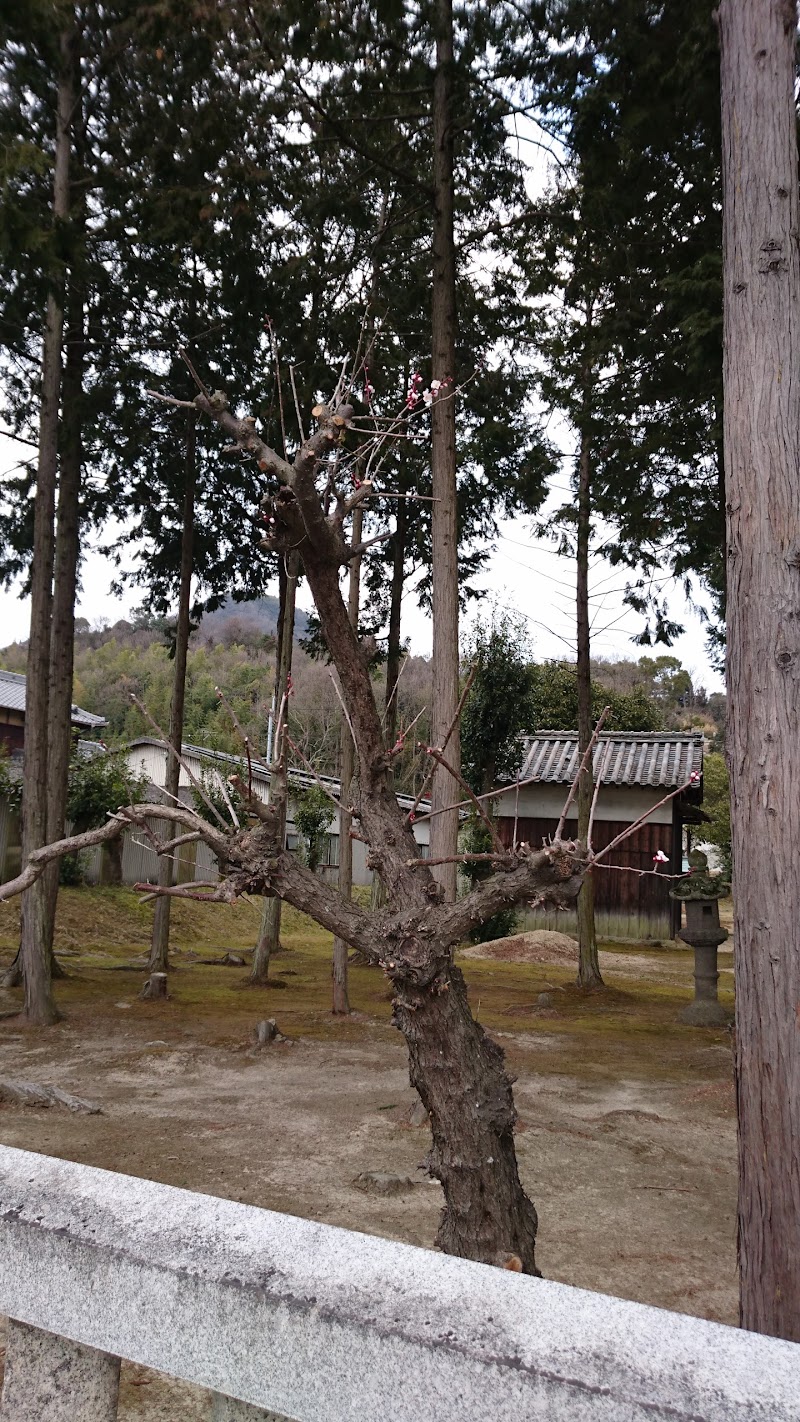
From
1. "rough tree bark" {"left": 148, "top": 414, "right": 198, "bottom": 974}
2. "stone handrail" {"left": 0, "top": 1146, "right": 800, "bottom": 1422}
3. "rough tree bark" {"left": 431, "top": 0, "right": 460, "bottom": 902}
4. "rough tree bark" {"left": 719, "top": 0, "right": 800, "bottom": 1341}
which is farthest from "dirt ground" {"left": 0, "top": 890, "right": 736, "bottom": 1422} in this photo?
"stone handrail" {"left": 0, "top": 1146, "right": 800, "bottom": 1422}

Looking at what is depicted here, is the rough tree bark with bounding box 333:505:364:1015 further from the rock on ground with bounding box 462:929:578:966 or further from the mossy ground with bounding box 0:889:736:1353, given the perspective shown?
the rock on ground with bounding box 462:929:578:966

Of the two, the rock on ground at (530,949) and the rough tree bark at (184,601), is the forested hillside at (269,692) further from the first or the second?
the rough tree bark at (184,601)

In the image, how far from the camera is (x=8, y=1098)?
676 centimetres

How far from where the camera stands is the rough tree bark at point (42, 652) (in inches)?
381

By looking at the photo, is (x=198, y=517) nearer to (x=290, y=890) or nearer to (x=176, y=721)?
(x=176, y=721)

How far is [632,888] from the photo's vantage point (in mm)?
20469

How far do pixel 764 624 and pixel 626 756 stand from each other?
1888 cm

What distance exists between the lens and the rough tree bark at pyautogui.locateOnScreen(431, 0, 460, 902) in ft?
24.6

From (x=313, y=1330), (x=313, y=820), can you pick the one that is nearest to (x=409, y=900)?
(x=313, y=1330)

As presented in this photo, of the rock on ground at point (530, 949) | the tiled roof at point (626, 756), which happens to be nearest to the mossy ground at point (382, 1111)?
the rock on ground at point (530, 949)

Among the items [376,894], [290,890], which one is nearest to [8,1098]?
[290,890]

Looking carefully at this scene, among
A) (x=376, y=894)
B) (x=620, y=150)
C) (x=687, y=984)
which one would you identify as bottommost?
(x=687, y=984)

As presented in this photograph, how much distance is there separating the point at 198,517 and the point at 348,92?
659 centimetres

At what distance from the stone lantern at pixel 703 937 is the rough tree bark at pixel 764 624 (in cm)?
821
